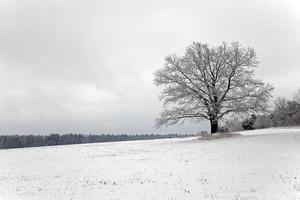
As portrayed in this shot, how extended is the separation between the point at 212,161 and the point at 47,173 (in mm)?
9815

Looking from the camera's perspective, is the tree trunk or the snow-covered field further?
the tree trunk

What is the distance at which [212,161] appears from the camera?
24125 mm

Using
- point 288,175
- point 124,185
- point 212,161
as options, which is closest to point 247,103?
point 212,161

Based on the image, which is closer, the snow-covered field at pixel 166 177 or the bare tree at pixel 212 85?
the snow-covered field at pixel 166 177

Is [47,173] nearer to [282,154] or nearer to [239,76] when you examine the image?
[282,154]

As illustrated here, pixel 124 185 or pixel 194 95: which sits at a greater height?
pixel 194 95

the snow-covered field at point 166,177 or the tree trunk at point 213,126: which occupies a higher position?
the tree trunk at point 213,126

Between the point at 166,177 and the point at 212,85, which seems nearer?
the point at 166,177

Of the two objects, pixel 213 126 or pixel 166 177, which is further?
pixel 213 126

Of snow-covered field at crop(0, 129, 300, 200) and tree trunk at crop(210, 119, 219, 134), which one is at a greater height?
tree trunk at crop(210, 119, 219, 134)

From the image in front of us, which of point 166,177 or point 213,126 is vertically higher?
point 213,126

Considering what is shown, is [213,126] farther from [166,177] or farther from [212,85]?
[166,177]

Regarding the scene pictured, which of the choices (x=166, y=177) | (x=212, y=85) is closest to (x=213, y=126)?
(x=212, y=85)

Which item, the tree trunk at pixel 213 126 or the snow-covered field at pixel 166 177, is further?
the tree trunk at pixel 213 126
